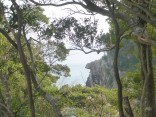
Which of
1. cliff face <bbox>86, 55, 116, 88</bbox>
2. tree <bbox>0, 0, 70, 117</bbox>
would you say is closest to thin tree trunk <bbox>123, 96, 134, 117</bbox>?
tree <bbox>0, 0, 70, 117</bbox>

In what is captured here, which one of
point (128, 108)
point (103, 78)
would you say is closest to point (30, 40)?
point (128, 108)

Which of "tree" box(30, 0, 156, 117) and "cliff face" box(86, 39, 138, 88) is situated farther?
"cliff face" box(86, 39, 138, 88)

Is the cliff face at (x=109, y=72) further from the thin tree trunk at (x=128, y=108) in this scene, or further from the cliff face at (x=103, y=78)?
the thin tree trunk at (x=128, y=108)

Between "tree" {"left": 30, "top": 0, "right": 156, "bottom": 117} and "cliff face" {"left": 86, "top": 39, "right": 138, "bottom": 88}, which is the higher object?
"tree" {"left": 30, "top": 0, "right": 156, "bottom": 117}

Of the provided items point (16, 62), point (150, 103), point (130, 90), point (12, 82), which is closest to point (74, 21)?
point (150, 103)

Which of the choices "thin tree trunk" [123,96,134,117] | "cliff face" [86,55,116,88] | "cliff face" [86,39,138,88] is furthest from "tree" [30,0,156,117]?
"cliff face" [86,55,116,88]

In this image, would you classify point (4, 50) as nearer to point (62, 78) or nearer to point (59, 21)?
point (62, 78)

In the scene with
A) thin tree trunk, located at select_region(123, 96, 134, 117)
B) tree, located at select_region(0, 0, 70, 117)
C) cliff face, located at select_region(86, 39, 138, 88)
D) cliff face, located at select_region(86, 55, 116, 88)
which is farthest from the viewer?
cliff face, located at select_region(86, 55, 116, 88)

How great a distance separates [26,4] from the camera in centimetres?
586

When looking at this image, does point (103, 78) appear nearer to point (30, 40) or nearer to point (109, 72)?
point (109, 72)

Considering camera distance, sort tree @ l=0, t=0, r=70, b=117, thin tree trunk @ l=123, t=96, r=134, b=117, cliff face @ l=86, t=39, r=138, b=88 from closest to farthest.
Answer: tree @ l=0, t=0, r=70, b=117 < thin tree trunk @ l=123, t=96, r=134, b=117 < cliff face @ l=86, t=39, r=138, b=88

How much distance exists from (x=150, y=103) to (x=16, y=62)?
440 cm

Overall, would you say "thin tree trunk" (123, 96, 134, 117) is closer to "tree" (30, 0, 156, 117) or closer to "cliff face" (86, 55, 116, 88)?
"tree" (30, 0, 156, 117)

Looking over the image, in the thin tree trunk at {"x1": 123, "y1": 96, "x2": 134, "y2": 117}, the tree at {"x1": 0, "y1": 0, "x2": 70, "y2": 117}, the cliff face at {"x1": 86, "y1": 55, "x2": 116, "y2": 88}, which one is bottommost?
the cliff face at {"x1": 86, "y1": 55, "x2": 116, "y2": 88}
